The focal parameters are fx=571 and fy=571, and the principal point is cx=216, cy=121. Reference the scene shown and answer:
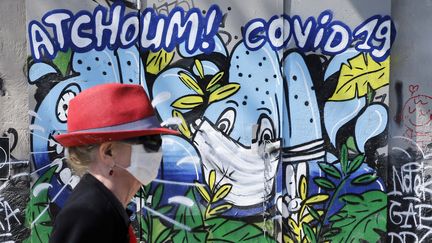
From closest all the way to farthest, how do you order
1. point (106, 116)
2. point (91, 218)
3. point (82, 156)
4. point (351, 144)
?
point (91, 218), point (106, 116), point (82, 156), point (351, 144)

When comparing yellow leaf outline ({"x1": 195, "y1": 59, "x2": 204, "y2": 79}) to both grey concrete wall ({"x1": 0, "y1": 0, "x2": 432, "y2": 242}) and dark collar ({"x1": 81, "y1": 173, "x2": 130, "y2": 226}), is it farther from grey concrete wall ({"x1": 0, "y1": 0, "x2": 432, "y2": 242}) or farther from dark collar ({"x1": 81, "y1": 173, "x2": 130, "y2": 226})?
dark collar ({"x1": 81, "y1": 173, "x2": 130, "y2": 226})

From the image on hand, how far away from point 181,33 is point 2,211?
2172 mm

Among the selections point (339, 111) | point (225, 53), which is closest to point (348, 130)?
point (339, 111)

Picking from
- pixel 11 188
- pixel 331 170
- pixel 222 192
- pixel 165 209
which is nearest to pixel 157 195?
pixel 165 209

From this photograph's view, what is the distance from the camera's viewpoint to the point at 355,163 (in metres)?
4.97

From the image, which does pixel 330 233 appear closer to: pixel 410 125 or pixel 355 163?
pixel 355 163

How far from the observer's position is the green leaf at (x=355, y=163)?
4965mm

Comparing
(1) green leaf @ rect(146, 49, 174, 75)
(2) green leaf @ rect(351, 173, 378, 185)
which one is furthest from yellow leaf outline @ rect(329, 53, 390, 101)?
(1) green leaf @ rect(146, 49, 174, 75)

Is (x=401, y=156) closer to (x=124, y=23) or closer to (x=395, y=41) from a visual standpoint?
(x=395, y=41)

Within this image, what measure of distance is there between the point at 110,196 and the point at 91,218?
0.47 feet

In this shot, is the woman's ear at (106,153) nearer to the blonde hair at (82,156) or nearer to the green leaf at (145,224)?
the blonde hair at (82,156)

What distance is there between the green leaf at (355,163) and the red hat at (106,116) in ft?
10.8

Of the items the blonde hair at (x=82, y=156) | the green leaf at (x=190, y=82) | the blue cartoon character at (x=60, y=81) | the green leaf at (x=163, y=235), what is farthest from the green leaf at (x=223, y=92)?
the blonde hair at (x=82, y=156)

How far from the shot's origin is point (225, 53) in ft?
16.1
